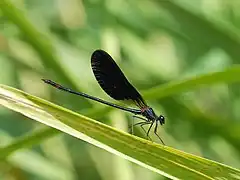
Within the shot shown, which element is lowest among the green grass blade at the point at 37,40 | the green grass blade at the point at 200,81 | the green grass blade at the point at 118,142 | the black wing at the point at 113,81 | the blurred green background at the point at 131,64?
the green grass blade at the point at 118,142

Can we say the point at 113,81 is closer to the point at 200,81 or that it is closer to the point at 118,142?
the point at 200,81

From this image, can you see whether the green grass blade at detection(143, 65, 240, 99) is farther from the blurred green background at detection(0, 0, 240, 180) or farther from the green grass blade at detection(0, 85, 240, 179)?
the blurred green background at detection(0, 0, 240, 180)

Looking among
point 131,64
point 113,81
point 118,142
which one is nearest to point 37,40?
point 113,81

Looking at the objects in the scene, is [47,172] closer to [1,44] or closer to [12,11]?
[1,44]

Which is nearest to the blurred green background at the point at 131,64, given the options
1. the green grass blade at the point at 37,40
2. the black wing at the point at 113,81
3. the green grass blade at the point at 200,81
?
the green grass blade at the point at 37,40

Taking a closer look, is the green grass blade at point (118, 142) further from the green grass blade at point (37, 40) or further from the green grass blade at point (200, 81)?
the green grass blade at point (37, 40)

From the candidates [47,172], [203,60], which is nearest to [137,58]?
[203,60]
